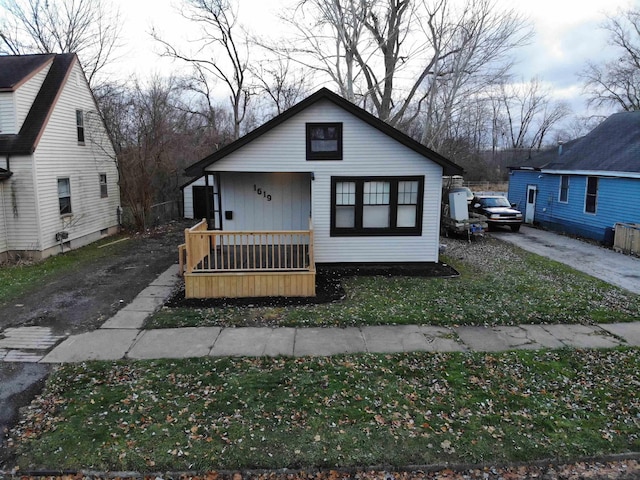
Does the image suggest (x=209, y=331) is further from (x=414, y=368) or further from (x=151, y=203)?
(x=151, y=203)

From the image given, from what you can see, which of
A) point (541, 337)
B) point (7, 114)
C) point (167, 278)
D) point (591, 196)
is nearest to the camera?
point (541, 337)

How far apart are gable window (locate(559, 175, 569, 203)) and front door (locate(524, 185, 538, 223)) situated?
189 cm

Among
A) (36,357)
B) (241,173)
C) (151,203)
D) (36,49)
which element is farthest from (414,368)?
(36,49)

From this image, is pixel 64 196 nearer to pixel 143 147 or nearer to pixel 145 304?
pixel 143 147

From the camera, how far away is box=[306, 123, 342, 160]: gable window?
10758 mm

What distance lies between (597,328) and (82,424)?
26.3 feet

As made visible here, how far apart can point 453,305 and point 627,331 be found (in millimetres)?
2900

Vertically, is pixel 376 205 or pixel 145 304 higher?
pixel 376 205

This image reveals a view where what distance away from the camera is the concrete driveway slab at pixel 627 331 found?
6.94 m

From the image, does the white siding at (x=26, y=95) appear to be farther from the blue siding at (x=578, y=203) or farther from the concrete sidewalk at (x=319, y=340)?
the blue siding at (x=578, y=203)

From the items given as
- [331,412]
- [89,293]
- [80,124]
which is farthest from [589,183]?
[80,124]

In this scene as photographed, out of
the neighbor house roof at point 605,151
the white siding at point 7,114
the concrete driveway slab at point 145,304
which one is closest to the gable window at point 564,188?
the neighbor house roof at point 605,151

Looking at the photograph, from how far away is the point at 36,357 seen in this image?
622 cm

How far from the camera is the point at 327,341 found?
6781 millimetres
